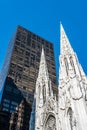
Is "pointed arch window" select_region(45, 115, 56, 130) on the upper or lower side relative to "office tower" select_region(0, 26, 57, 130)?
lower

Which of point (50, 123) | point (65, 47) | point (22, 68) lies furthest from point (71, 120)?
point (22, 68)

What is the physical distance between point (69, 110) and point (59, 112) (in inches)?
73.3

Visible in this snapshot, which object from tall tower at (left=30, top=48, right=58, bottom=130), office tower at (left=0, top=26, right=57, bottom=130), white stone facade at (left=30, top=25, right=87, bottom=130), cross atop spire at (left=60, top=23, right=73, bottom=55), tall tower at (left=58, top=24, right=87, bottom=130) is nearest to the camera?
tall tower at (left=58, top=24, right=87, bottom=130)

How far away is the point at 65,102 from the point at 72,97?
221cm

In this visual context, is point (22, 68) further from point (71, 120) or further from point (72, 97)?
point (71, 120)

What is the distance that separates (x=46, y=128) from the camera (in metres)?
32.2

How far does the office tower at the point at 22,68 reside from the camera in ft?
132

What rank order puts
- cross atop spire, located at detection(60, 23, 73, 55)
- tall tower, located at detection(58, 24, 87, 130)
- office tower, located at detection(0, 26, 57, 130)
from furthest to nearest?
cross atop spire, located at detection(60, 23, 73, 55), office tower, located at detection(0, 26, 57, 130), tall tower, located at detection(58, 24, 87, 130)

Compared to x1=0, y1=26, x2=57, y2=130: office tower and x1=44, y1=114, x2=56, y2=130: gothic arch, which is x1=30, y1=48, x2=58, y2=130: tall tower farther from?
x1=0, y1=26, x2=57, y2=130: office tower

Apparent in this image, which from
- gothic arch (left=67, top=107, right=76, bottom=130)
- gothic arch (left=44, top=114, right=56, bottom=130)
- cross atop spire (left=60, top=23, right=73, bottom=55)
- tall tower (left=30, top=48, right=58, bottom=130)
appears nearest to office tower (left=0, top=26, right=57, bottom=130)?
tall tower (left=30, top=48, right=58, bottom=130)

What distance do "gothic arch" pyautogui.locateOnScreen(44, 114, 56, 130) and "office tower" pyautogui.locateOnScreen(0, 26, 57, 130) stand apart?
790 centimetres

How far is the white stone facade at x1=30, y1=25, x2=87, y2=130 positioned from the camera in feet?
92.3

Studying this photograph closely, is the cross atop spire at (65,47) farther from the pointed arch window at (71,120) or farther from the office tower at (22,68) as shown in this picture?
the pointed arch window at (71,120)

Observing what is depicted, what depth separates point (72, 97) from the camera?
30125 mm
